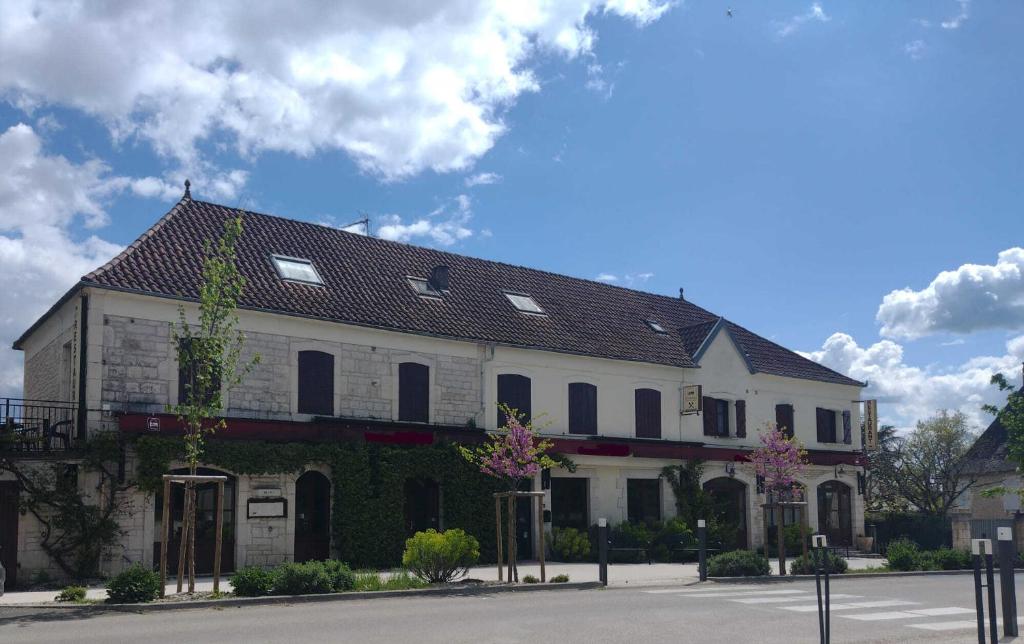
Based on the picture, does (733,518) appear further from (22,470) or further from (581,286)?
(22,470)

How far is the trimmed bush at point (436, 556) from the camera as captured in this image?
19.0 meters

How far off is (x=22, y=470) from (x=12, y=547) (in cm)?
153

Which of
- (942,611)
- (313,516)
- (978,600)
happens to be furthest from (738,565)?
(978,600)

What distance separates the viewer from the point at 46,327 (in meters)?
25.0

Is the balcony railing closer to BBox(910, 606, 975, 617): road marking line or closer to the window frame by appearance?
the window frame

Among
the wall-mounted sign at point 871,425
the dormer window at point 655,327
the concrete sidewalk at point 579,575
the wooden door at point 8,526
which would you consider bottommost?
the concrete sidewalk at point 579,575

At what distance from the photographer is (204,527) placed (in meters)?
21.9

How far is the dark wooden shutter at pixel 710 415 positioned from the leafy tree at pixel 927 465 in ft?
56.3

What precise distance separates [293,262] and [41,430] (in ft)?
23.9

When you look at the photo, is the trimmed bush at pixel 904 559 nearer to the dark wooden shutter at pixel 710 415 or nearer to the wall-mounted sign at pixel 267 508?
the dark wooden shutter at pixel 710 415

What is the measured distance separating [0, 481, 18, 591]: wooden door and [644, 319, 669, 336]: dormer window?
19987mm

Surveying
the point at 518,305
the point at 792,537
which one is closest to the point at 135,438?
the point at 518,305

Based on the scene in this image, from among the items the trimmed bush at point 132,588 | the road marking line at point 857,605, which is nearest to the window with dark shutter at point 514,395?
the road marking line at point 857,605

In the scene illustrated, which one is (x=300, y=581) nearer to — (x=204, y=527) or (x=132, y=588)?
(x=132, y=588)
